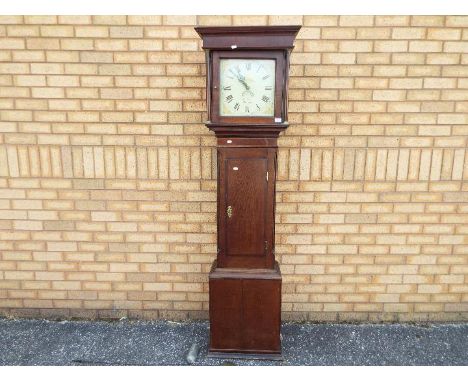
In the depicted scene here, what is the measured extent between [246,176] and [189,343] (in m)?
1.49

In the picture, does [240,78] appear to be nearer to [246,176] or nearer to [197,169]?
[246,176]

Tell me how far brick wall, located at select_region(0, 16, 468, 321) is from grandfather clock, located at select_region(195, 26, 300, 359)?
1.80 ft

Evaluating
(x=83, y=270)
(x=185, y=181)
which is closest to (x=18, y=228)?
(x=83, y=270)

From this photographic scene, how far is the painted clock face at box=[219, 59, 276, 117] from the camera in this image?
2.54m

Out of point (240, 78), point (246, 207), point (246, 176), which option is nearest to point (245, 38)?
point (240, 78)

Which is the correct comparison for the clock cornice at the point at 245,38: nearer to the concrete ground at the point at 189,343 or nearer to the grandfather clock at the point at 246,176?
the grandfather clock at the point at 246,176

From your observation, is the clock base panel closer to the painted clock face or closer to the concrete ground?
the concrete ground

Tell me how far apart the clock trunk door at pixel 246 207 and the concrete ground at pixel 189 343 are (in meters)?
0.83

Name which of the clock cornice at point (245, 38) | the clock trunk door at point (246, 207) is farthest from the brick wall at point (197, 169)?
the clock cornice at point (245, 38)

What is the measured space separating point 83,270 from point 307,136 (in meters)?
2.26

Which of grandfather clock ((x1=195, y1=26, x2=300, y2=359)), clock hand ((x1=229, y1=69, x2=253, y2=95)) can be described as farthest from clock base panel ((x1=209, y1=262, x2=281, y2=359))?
clock hand ((x1=229, y1=69, x2=253, y2=95))

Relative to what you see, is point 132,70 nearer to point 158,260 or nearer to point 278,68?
point 278,68

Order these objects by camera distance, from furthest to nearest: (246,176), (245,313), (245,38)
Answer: (245,313) < (246,176) < (245,38)

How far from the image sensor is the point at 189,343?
3191 millimetres
